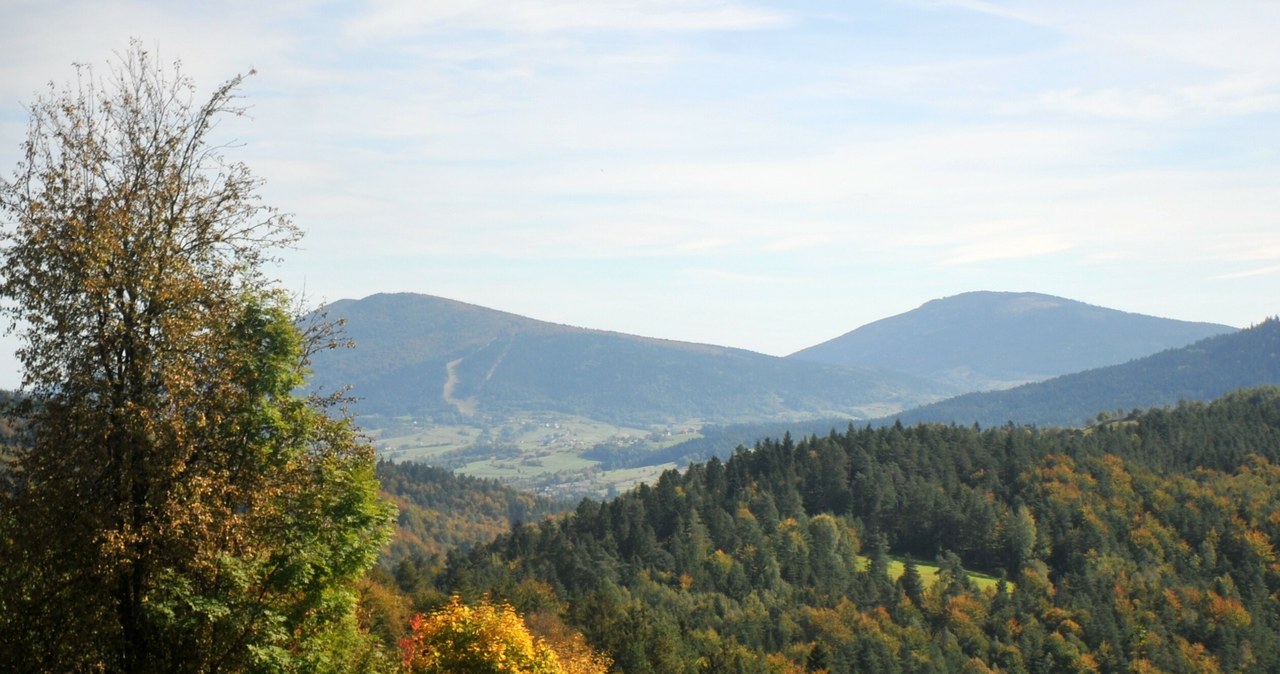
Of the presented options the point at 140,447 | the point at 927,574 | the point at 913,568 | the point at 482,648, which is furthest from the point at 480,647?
the point at 927,574

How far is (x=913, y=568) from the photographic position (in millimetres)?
150125

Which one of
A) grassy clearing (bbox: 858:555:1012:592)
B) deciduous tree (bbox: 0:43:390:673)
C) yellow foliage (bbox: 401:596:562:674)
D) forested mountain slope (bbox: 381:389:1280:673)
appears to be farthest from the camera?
grassy clearing (bbox: 858:555:1012:592)

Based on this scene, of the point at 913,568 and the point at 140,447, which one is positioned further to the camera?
the point at 913,568

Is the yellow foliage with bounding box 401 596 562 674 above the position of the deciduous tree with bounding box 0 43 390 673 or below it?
below

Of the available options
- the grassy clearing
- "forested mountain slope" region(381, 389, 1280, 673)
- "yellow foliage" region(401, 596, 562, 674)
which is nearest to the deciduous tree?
"yellow foliage" region(401, 596, 562, 674)

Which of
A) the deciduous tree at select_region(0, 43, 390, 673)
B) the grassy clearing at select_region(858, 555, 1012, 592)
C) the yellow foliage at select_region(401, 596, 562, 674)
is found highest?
the deciduous tree at select_region(0, 43, 390, 673)

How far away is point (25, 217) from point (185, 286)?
288cm

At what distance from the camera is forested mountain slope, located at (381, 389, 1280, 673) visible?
395 ft

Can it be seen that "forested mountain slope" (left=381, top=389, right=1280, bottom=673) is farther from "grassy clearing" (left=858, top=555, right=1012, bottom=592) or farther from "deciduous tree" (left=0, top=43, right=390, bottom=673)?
"deciduous tree" (left=0, top=43, right=390, bottom=673)

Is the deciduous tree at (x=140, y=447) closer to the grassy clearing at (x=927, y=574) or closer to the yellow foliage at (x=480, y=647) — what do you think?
the yellow foliage at (x=480, y=647)

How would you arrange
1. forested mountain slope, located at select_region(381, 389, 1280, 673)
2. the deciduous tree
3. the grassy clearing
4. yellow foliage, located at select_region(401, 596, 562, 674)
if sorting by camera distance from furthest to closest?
the grassy clearing < forested mountain slope, located at select_region(381, 389, 1280, 673) < yellow foliage, located at select_region(401, 596, 562, 674) < the deciduous tree

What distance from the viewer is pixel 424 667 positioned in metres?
35.8

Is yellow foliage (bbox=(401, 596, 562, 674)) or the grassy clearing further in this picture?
the grassy clearing

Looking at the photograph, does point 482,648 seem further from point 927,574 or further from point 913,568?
point 927,574
